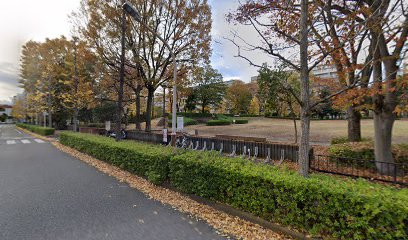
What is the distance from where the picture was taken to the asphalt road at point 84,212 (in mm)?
3357

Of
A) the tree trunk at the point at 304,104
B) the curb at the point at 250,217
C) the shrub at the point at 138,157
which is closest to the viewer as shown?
the curb at the point at 250,217

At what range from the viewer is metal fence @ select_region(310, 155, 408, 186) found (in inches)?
230

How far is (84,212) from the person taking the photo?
412 centimetres

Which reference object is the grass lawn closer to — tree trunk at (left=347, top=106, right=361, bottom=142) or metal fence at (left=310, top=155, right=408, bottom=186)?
tree trunk at (left=347, top=106, right=361, bottom=142)

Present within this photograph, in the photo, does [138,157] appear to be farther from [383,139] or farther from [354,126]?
[354,126]

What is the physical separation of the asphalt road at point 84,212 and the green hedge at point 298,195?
780mm

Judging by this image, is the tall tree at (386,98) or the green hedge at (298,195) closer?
the green hedge at (298,195)

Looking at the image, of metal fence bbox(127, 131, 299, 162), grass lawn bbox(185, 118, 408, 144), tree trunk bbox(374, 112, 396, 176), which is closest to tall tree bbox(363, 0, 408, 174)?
tree trunk bbox(374, 112, 396, 176)

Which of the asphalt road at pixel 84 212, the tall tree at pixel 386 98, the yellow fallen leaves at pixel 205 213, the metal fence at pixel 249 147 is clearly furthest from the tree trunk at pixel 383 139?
the asphalt road at pixel 84 212

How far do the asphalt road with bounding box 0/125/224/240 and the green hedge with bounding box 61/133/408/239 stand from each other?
0.78m

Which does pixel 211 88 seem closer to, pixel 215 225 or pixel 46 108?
pixel 46 108

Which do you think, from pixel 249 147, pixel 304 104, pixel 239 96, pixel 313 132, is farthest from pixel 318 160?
pixel 239 96

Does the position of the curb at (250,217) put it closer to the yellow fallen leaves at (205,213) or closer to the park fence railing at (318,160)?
the yellow fallen leaves at (205,213)

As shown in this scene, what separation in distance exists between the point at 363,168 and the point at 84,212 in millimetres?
7849
